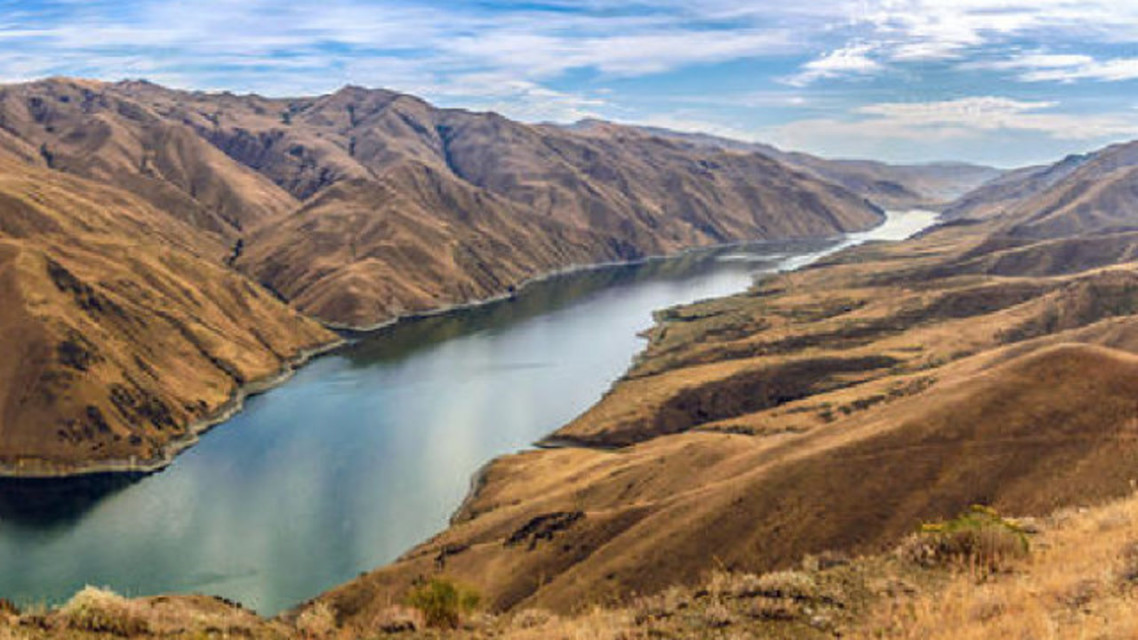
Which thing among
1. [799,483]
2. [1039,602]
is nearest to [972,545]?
[1039,602]

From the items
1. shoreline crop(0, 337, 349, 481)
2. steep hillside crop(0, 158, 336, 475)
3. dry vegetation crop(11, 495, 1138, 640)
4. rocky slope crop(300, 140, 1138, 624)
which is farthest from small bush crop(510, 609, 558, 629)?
steep hillside crop(0, 158, 336, 475)

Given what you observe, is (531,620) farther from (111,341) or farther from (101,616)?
(111,341)

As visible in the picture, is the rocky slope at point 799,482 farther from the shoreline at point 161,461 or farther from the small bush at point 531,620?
the shoreline at point 161,461

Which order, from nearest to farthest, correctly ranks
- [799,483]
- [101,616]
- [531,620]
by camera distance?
1. [101,616]
2. [531,620]
3. [799,483]

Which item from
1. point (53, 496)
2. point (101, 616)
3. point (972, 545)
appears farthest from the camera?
point (53, 496)

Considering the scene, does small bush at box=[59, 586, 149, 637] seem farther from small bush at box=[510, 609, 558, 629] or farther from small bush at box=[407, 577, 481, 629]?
small bush at box=[510, 609, 558, 629]

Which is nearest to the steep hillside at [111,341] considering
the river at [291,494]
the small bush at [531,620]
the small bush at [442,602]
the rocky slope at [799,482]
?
the river at [291,494]
